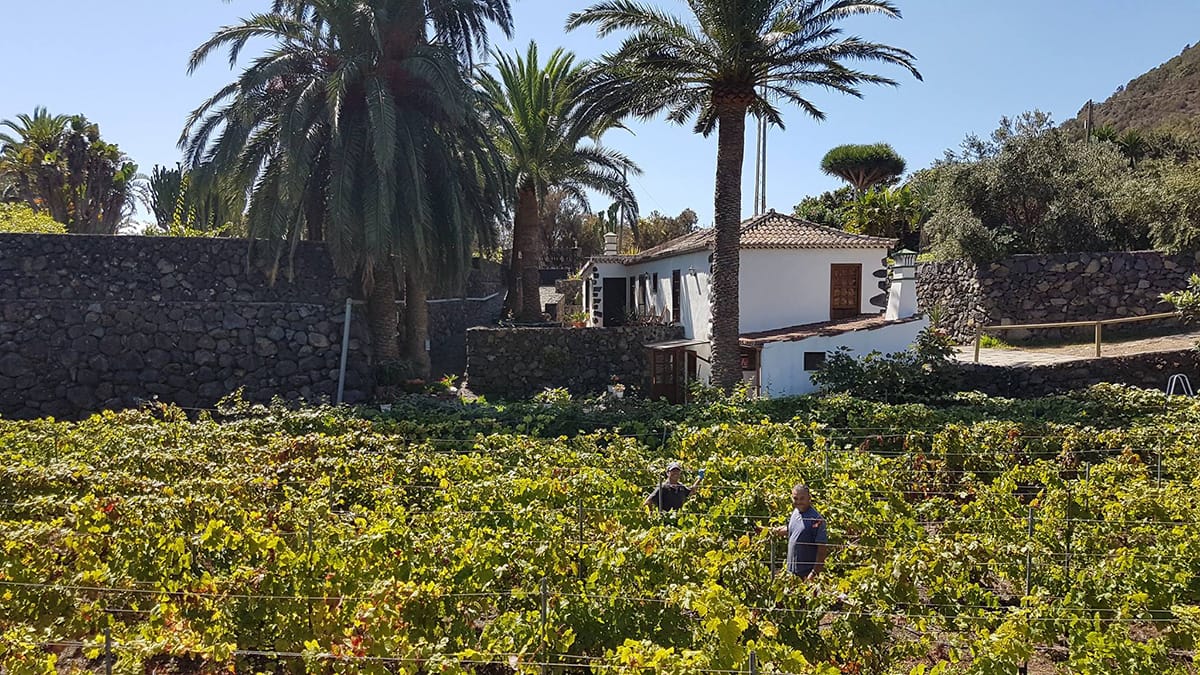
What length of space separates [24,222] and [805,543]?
2266 centimetres

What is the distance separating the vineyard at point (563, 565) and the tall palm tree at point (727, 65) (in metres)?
6.74

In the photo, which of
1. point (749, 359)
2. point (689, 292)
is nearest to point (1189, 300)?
point (749, 359)

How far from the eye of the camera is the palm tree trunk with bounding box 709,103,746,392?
607 inches

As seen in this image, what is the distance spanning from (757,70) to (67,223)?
26.3 metres

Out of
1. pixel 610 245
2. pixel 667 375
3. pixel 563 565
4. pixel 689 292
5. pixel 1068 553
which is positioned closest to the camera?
pixel 563 565

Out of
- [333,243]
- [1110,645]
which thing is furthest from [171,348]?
[1110,645]

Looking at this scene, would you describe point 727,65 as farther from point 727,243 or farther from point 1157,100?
point 1157,100

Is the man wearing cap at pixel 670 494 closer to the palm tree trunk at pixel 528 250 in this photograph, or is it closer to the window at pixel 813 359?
the window at pixel 813 359

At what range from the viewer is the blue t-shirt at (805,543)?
20.9ft

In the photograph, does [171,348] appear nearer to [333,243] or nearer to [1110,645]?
[333,243]

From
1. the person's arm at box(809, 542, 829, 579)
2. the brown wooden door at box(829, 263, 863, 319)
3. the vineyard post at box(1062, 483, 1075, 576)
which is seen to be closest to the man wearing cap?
the person's arm at box(809, 542, 829, 579)

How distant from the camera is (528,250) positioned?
23.8 m

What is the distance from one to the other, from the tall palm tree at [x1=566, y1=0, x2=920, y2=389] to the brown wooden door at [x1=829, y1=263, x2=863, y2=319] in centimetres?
629

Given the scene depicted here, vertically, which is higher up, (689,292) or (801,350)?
(689,292)
